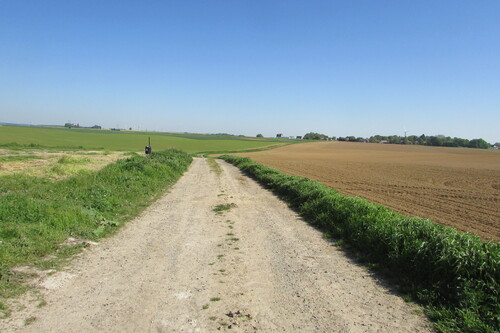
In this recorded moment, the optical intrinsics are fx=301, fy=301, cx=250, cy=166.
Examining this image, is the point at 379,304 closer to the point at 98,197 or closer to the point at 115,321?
the point at 115,321

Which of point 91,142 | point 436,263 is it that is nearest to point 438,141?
point 91,142

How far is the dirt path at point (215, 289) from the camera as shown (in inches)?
151

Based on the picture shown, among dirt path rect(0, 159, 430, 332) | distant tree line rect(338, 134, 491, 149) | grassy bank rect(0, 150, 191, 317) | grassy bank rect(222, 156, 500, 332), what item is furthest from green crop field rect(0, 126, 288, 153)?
distant tree line rect(338, 134, 491, 149)

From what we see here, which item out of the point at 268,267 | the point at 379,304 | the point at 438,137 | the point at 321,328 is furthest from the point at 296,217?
the point at 438,137

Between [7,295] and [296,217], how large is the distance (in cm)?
768

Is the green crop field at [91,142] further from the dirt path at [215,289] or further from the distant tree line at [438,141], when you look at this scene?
the distant tree line at [438,141]

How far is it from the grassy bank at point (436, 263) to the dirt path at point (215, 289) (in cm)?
44

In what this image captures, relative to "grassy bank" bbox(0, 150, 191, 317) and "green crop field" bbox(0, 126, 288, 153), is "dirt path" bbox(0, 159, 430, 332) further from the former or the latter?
"green crop field" bbox(0, 126, 288, 153)

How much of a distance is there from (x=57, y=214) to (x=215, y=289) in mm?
5096

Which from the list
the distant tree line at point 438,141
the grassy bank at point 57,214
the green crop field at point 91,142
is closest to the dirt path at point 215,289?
the grassy bank at point 57,214

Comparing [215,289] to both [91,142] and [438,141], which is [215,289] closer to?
[91,142]

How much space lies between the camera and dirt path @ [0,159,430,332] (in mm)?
3842

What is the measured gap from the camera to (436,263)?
513cm

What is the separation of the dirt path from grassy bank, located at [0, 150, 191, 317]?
2.30 feet
